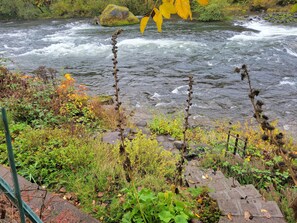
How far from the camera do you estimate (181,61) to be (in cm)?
1295

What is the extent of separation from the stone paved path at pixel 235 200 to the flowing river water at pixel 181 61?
4.47 metres

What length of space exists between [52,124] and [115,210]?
2.98 meters

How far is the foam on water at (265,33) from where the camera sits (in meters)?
16.2

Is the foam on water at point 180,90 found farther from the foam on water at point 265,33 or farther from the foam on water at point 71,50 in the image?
the foam on water at point 265,33

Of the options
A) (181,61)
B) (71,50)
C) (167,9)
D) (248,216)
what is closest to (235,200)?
(248,216)

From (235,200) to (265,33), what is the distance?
1639cm

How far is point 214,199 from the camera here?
3293mm

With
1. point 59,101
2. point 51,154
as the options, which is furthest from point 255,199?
point 59,101

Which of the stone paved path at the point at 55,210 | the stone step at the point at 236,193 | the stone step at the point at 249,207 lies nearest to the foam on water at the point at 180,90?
the stone step at the point at 236,193

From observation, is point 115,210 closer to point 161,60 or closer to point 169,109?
point 169,109

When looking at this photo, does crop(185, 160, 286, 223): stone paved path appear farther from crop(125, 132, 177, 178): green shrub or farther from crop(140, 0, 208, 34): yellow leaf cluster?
crop(140, 0, 208, 34): yellow leaf cluster

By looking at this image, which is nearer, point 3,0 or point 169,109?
point 169,109

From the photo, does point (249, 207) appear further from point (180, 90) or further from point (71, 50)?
point (71, 50)

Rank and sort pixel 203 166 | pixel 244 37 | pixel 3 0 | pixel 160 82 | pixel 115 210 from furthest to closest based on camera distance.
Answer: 1. pixel 3 0
2. pixel 244 37
3. pixel 160 82
4. pixel 203 166
5. pixel 115 210
